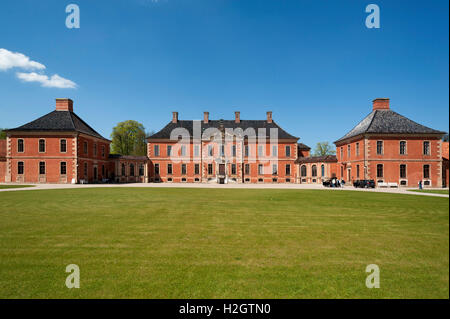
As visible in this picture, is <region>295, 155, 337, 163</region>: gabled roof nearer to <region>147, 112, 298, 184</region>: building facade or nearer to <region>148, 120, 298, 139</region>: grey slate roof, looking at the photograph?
<region>147, 112, 298, 184</region>: building facade

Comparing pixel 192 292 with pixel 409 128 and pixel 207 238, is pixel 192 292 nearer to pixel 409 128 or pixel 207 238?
pixel 207 238

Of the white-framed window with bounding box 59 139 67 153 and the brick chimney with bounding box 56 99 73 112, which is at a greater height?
the brick chimney with bounding box 56 99 73 112

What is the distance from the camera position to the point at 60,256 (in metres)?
5.47

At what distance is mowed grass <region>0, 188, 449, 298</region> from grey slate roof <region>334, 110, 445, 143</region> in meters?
29.4

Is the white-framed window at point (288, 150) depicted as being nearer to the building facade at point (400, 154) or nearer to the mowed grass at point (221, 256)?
the building facade at point (400, 154)

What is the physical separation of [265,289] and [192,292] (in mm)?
1231

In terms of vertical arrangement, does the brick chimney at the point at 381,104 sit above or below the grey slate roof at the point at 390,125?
above

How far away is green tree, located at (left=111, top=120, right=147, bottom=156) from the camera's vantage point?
6012cm

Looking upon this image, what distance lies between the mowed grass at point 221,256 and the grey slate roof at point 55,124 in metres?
32.7

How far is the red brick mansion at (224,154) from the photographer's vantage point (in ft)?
109

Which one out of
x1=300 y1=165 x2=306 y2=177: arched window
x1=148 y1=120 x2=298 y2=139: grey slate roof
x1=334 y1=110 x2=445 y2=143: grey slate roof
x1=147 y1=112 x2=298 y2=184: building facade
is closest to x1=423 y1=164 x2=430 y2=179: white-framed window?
x1=334 y1=110 x2=445 y2=143: grey slate roof

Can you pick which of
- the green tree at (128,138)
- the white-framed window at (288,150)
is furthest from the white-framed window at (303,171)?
the green tree at (128,138)

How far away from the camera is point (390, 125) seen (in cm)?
3422
